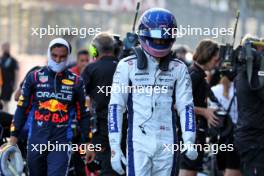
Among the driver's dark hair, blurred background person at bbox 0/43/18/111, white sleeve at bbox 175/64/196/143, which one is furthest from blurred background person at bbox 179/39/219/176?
blurred background person at bbox 0/43/18/111

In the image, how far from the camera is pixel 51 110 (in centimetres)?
845

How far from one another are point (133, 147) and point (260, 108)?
2.00 meters

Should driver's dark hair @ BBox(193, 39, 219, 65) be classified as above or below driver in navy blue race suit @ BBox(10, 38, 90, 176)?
above

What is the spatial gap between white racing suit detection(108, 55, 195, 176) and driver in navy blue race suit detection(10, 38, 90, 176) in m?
1.47

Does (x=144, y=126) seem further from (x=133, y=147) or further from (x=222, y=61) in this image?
(x=222, y=61)

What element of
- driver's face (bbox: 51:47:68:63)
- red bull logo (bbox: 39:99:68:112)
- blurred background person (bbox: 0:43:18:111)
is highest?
blurred background person (bbox: 0:43:18:111)

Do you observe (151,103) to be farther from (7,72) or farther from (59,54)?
(7,72)

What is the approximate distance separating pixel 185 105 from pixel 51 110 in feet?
5.94

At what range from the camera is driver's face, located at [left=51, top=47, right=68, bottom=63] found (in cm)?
859

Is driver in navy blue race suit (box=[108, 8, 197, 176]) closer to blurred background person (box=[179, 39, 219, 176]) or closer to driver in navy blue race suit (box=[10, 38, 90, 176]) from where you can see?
driver in navy blue race suit (box=[10, 38, 90, 176])

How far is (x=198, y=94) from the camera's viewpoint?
9.59m

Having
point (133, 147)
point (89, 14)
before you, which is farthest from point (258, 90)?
point (89, 14)

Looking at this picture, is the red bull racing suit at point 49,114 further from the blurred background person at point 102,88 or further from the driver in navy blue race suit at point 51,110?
the blurred background person at point 102,88

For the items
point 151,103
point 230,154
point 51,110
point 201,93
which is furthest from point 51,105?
point 230,154
